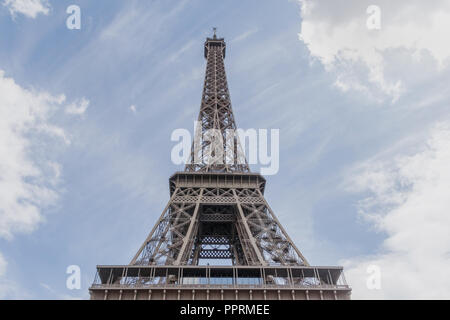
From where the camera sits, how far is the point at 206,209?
41.1 meters

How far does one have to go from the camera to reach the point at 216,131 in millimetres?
51562

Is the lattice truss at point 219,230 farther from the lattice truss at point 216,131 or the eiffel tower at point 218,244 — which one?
the lattice truss at point 216,131

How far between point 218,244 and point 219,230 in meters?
2.00

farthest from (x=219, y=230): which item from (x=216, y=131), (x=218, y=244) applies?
(x=216, y=131)

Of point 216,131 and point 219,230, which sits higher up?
point 216,131

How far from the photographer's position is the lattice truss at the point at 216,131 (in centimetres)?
4565

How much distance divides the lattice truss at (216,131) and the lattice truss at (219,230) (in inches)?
206

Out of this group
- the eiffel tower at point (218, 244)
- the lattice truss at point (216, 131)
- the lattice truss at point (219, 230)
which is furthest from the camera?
the lattice truss at point (216, 131)

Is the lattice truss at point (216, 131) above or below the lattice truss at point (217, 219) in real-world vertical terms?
above

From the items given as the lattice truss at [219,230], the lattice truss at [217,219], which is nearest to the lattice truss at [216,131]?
the lattice truss at [217,219]

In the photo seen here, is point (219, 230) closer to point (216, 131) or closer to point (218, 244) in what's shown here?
point (218, 244)
